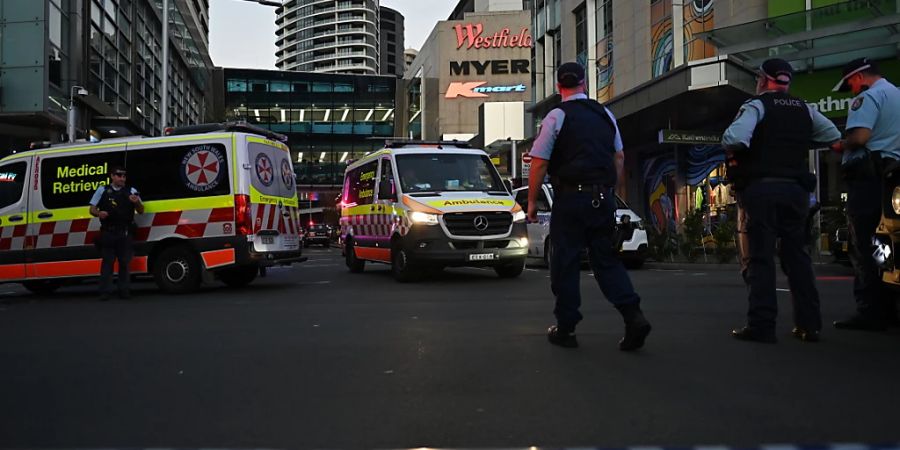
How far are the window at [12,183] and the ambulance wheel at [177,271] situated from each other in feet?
8.03

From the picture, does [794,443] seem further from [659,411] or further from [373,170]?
[373,170]

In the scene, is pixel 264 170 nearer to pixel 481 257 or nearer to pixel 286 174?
pixel 286 174

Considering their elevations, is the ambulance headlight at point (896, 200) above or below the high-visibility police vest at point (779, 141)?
below

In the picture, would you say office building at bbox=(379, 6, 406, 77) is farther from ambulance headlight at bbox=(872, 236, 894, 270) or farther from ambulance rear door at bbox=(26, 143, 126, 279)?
ambulance headlight at bbox=(872, 236, 894, 270)

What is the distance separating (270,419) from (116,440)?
625 millimetres

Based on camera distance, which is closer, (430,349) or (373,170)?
(430,349)

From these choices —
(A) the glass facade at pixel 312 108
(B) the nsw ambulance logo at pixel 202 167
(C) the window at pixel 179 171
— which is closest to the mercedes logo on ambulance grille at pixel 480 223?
(C) the window at pixel 179 171

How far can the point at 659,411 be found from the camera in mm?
3334

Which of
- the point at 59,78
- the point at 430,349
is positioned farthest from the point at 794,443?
the point at 59,78

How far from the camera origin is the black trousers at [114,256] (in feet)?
30.9

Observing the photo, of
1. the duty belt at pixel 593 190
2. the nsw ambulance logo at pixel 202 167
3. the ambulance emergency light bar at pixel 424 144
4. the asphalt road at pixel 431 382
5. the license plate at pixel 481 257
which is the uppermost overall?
the ambulance emergency light bar at pixel 424 144

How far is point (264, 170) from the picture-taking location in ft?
34.8

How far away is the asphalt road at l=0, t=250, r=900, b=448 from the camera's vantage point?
3.07m

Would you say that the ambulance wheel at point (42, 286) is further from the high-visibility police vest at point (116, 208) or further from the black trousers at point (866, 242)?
the black trousers at point (866, 242)
